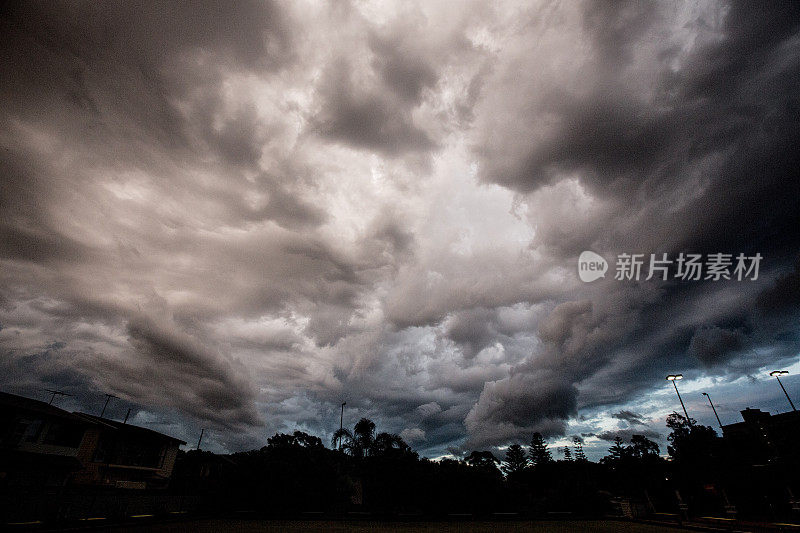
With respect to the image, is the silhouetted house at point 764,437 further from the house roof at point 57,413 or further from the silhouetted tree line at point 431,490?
the house roof at point 57,413

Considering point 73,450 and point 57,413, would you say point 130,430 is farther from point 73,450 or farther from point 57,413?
point 57,413

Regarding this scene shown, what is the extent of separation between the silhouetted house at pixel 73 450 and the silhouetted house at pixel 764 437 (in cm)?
7112

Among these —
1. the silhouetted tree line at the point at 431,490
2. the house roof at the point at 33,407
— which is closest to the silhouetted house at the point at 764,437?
the silhouetted tree line at the point at 431,490

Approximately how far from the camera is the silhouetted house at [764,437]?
39.9m

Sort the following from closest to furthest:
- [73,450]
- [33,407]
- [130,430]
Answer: [33,407]
[73,450]
[130,430]

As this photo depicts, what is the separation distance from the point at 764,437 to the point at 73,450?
342 ft

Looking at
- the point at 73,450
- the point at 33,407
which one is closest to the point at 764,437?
the point at 73,450

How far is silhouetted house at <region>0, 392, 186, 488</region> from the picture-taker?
95.2 feet

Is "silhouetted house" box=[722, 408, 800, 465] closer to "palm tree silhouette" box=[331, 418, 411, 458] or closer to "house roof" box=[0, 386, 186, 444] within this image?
"palm tree silhouette" box=[331, 418, 411, 458]

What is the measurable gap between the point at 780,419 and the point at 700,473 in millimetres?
54469

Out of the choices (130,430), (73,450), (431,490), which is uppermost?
(130,430)

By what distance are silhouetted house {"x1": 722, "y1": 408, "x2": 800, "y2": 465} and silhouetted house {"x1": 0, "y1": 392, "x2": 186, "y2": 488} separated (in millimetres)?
71123

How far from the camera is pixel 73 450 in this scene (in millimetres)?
34531

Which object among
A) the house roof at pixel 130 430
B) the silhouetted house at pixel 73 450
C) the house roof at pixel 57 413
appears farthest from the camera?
the house roof at pixel 130 430
